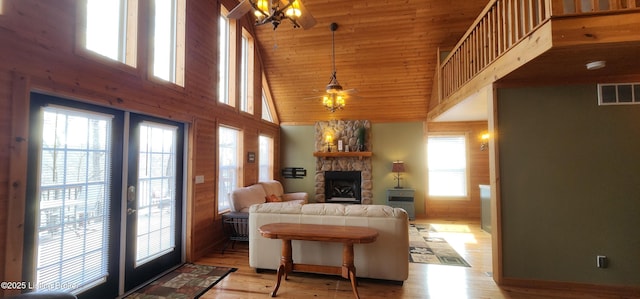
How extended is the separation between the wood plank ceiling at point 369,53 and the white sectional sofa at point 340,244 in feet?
8.48

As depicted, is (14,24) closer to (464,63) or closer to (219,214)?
(219,214)

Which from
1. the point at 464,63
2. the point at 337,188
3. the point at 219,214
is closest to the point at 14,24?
the point at 219,214

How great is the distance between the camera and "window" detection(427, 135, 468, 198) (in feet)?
21.9

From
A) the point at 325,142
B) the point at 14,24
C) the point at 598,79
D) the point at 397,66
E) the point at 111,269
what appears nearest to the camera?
the point at 14,24

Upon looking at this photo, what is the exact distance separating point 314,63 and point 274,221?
3.97 m

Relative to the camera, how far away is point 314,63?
6.05 meters

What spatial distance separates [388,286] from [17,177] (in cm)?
348

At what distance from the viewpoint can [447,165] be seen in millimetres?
6801

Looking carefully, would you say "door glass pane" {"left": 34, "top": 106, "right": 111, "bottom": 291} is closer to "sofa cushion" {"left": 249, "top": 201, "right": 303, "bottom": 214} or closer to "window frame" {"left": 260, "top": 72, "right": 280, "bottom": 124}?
"sofa cushion" {"left": 249, "top": 201, "right": 303, "bottom": 214}

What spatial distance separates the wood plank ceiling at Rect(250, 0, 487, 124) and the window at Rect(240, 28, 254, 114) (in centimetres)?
28

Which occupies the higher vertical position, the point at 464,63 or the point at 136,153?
the point at 464,63

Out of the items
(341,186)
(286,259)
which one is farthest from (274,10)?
(341,186)

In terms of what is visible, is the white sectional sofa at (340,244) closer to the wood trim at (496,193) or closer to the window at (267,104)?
the wood trim at (496,193)

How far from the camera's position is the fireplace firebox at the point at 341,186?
7191 mm
